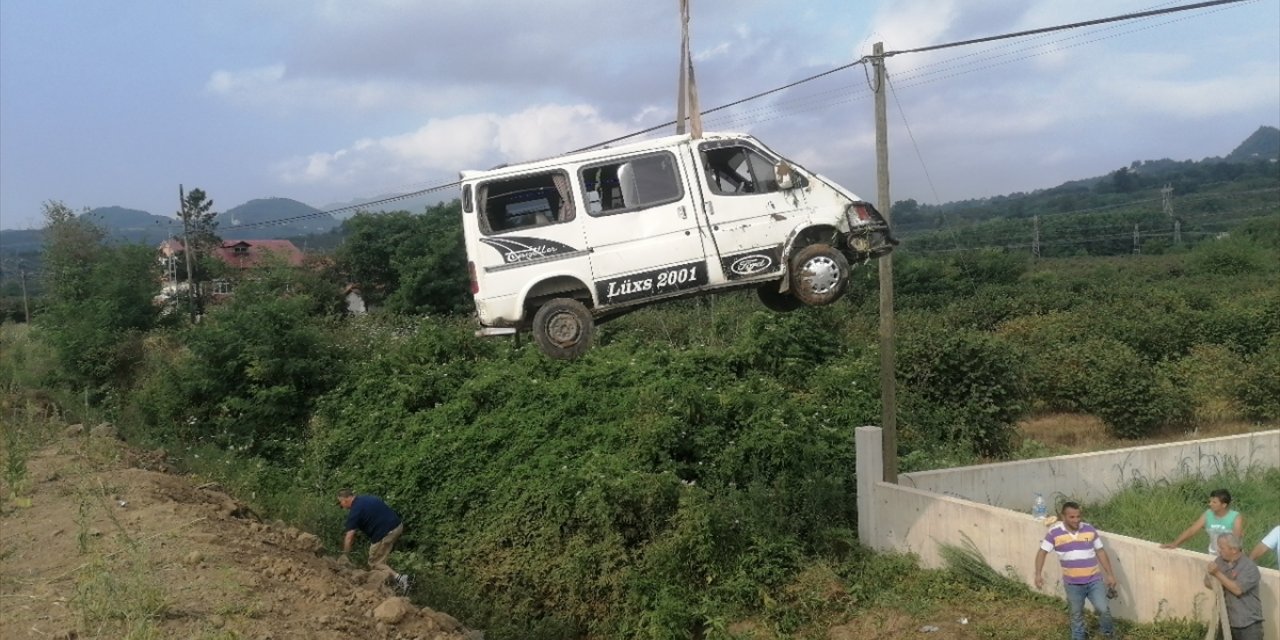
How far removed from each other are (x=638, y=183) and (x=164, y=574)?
18.0 feet

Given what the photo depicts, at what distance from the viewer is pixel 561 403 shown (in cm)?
1945

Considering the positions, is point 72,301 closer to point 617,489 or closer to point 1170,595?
point 617,489

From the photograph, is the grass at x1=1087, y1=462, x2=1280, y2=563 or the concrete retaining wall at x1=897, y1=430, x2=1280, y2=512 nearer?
the grass at x1=1087, y1=462, x2=1280, y2=563

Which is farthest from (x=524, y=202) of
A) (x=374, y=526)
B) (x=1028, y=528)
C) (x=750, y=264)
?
(x=1028, y=528)

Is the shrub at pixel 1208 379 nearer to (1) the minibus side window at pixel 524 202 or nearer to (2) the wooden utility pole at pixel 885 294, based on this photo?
(2) the wooden utility pole at pixel 885 294

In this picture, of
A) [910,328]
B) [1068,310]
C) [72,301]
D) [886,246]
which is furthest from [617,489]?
[72,301]

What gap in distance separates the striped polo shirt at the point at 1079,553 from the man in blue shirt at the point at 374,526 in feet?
28.3

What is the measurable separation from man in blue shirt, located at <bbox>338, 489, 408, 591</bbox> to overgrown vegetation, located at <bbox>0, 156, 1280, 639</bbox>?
1.23 m

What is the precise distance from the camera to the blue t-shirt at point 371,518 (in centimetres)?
1348

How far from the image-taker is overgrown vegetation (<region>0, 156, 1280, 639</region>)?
1476cm

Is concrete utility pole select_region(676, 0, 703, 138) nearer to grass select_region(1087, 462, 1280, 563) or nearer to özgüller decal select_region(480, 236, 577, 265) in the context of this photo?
özgüller decal select_region(480, 236, 577, 265)

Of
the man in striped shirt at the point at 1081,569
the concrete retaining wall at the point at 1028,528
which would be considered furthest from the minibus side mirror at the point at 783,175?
the concrete retaining wall at the point at 1028,528

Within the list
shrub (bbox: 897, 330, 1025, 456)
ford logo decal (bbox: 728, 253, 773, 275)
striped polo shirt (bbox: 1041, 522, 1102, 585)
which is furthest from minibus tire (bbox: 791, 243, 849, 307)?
shrub (bbox: 897, 330, 1025, 456)

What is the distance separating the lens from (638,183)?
27.1 feet
